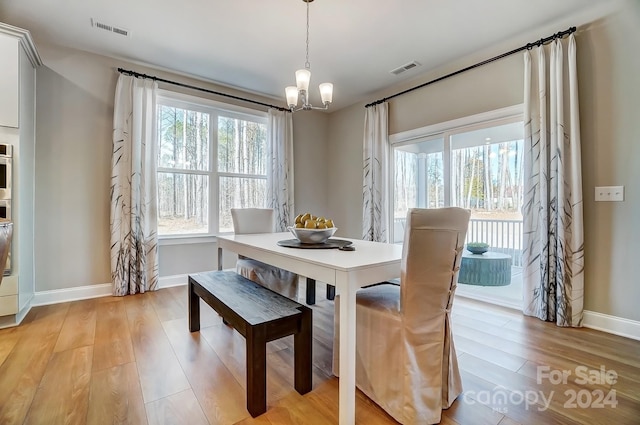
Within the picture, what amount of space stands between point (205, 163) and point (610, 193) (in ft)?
13.5

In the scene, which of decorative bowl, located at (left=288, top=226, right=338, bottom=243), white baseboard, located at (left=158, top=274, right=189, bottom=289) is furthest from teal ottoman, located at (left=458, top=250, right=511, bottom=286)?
white baseboard, located at (left=158, top=274, right=189, bottom=289)

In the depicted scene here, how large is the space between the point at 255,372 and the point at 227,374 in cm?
45

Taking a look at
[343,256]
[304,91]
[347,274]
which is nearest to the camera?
[347,274]

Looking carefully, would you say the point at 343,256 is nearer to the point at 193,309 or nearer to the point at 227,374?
the point at 227,374

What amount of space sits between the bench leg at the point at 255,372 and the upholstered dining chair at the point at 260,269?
116 cm

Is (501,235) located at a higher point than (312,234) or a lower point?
lower

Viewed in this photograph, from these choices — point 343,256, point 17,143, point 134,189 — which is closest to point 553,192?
point 343,256

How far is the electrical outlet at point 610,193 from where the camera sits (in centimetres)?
223

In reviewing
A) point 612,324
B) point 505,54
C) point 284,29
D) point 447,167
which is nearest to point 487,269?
point 612,324

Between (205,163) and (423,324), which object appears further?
(205,163)

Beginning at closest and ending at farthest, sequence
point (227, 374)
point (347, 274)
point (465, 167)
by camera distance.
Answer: point (347, 274)
point (227, 374)
point (465, 167)

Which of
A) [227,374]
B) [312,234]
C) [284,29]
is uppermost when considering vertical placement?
[284,29]

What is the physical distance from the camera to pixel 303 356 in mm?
1534

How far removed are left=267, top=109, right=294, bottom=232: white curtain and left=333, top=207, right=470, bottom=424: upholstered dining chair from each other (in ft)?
9.64
